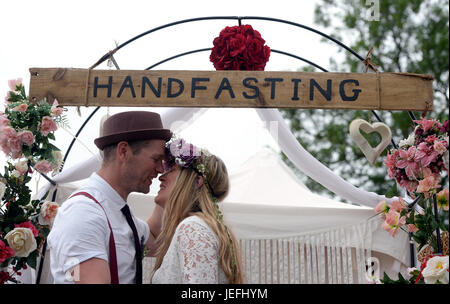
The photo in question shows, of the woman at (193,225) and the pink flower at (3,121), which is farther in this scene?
the pink flower at (3,121)

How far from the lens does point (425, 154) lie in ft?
5.57

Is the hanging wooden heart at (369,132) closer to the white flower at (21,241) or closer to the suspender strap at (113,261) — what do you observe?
the suspender strap at (113,261)

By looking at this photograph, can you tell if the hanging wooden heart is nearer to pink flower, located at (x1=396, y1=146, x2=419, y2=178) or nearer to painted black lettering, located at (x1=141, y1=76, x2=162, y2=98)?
pink flower, located at (x1=396, y1=146, x2=419, y2=178)

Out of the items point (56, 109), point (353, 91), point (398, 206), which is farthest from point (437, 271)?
point (56, 109)

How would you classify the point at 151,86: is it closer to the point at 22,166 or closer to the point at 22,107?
the point at 22,107

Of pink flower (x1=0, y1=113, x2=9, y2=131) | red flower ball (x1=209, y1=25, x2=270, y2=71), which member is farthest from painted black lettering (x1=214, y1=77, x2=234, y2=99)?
pink flower (x1=0, y1=113, x2=9, y2=131)

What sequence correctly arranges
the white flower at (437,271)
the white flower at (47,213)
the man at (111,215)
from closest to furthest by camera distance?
1. the white flower at (437,271)
2. the man at (111,215)
3. the white flower at (47,213)

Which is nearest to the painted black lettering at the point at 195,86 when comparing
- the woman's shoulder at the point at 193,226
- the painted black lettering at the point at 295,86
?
the painted black lettering at the point at 295,86

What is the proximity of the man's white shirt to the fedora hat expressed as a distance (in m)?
0.17

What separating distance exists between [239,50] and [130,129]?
23.8 inches

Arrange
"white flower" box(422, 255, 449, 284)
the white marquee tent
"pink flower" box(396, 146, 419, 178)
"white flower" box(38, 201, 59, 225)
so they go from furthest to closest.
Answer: the white marquee tent < "white flower" box(38, 201, 59, 225) < "pink flower" box(396, 146, 419, 178) < "white flower" box(422, 255, 449, 284)

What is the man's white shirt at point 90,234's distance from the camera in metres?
1.56

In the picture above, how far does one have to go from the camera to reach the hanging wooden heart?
2.04 m
